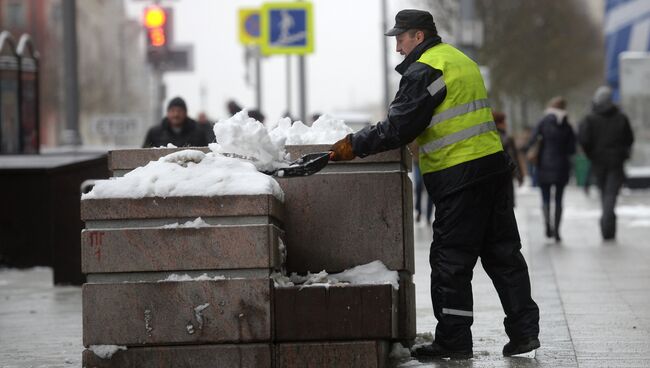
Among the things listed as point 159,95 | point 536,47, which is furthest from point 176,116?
point 536,47

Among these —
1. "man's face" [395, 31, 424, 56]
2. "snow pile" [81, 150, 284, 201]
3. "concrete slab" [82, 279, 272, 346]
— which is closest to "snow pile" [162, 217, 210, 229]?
"snow pile" [81, 150, 284, 201]

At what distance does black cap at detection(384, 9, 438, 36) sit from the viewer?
25.4 ft

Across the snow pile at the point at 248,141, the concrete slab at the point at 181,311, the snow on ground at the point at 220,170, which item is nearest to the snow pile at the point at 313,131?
the snow on ground at the point at 220,170

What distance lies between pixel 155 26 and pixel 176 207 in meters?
13.6

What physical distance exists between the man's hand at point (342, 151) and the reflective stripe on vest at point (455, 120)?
50 centimetres

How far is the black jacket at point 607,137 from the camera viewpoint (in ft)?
58.1

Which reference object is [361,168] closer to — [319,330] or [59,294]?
[319,330]

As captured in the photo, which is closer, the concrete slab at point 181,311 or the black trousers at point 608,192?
the concrete slab at point 181,311

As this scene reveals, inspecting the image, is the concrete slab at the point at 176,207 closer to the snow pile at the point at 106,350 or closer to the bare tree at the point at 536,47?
the snow pile at the point at 106,350

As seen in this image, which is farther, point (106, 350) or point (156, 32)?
point (156, 32)

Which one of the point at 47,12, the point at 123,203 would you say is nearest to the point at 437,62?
the point at 123,203

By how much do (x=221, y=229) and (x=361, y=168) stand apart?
3.47 feet

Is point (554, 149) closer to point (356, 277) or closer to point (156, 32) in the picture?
point (156, 32)

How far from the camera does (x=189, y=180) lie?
7.00 meters
